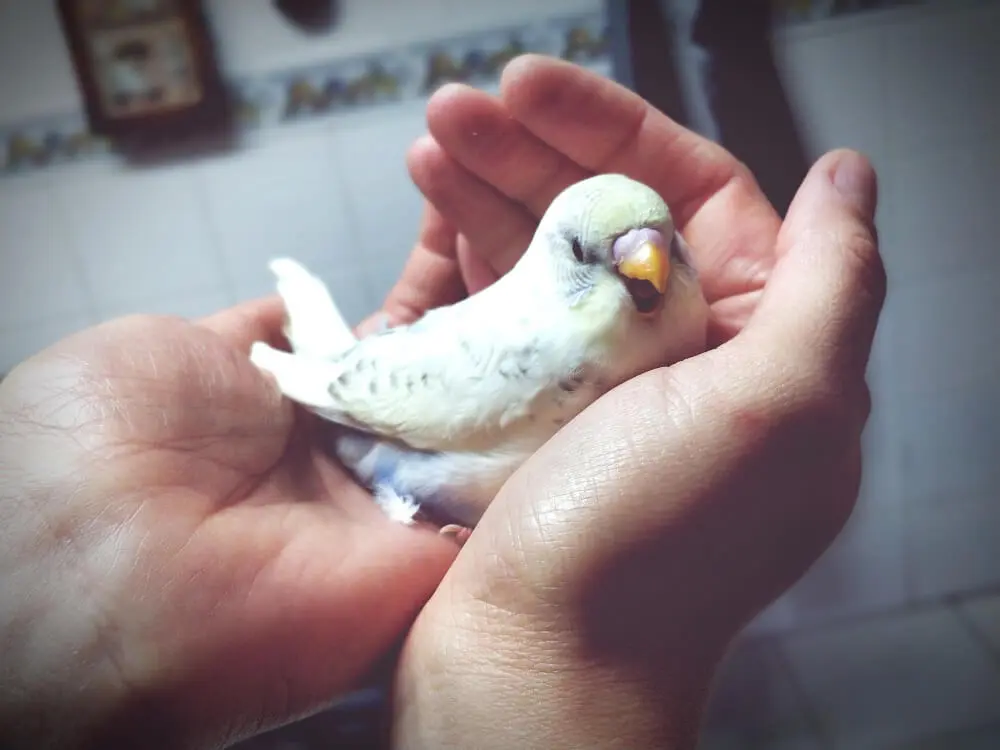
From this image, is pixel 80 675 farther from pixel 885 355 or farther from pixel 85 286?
pixel 885 355

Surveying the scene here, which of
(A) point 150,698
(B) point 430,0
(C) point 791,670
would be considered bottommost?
(C) point 791,670

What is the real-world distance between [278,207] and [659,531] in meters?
0.68

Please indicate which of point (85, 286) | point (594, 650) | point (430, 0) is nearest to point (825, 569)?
point (594, 650)

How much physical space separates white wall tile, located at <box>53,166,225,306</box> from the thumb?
27.6 inches

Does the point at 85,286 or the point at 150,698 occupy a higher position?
the point at 85,286

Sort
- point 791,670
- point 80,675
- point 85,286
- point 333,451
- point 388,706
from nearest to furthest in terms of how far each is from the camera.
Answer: point 80,675, point 388,706, point 333,451, point 85,286, point 791,670

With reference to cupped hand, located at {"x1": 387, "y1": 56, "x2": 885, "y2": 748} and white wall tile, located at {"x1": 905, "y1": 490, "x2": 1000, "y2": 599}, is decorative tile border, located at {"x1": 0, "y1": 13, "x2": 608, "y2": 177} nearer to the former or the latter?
cupped hand, located at {"x1": 387, "y1": 56, "x2": 885, "y2": 748}

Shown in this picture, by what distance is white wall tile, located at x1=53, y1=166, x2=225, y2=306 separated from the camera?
0.94 metres

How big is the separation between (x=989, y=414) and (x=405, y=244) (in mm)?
908

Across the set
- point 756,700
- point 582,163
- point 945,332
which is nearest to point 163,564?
point 582,163

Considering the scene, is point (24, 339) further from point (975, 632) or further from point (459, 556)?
point (975, 632)

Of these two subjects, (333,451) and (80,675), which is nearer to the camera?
(80,675)

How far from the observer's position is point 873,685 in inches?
43.8

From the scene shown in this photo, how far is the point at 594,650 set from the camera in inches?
23.6
